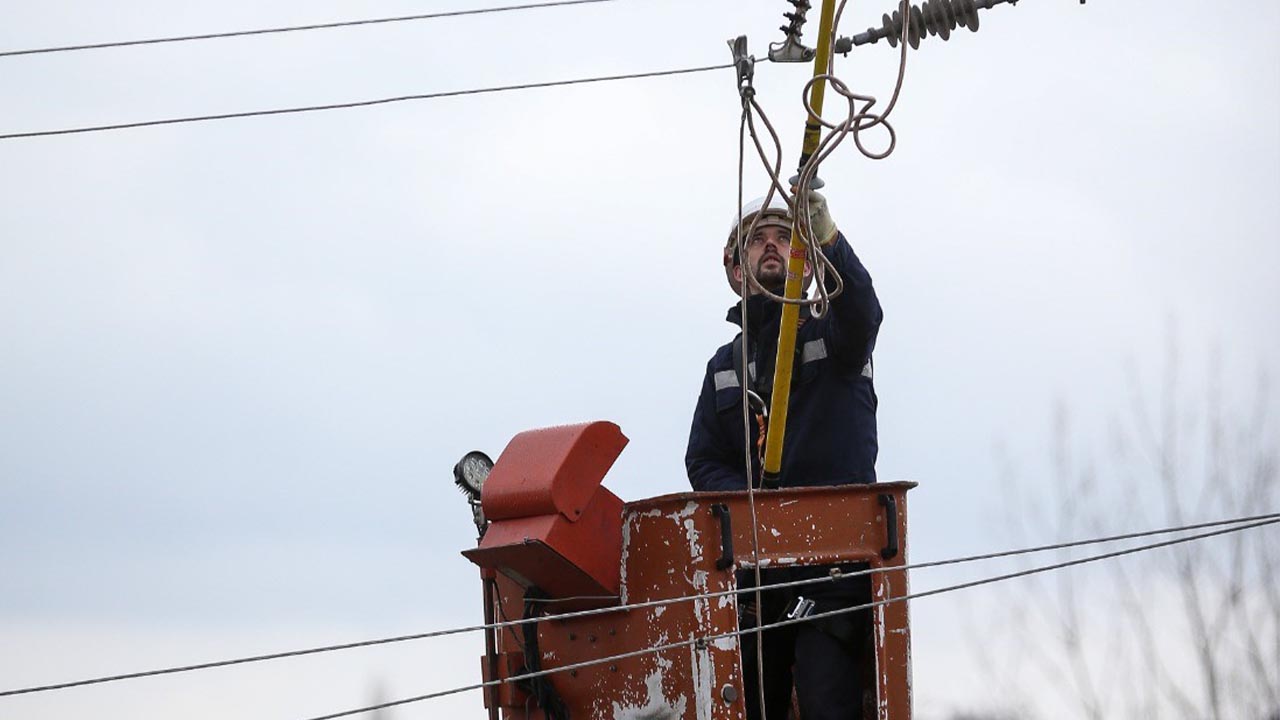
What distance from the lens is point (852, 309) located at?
550 centimetres

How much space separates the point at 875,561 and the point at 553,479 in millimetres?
947

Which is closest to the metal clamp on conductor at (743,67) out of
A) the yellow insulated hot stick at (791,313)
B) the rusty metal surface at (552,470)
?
the yellow insulated hot stick at (791,313)

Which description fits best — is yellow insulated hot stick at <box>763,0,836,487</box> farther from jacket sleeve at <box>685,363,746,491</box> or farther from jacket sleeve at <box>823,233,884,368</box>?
jacket sleeve at <box>685,363,746,491</box>

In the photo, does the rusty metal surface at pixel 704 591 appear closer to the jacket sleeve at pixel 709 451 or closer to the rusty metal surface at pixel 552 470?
the rusty metal surface at pixel 552 470

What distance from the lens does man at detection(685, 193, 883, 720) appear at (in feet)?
17.4

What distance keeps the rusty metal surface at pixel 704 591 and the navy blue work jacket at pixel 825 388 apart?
0.35m

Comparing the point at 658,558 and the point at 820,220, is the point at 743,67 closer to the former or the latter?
the point at 820,220

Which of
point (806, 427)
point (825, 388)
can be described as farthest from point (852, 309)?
point (806, 427)

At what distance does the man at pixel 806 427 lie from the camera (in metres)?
5.29

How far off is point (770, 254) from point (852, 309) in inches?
20.7

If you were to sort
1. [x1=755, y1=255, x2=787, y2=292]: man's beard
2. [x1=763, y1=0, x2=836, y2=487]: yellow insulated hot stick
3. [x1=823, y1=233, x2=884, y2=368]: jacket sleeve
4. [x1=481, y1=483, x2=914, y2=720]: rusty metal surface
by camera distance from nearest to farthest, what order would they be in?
[x1=481, y1=483, x2=914, y2=720]: rusty metal surface
[x1=763, y1=0, x2=836, y2=487]: yellow insulated hot stick
[x1=823, y1=233, x2=884, y2=368]: jacket sleeve
[x1=755, y1=255, x2=787, y2=292]: man's beard

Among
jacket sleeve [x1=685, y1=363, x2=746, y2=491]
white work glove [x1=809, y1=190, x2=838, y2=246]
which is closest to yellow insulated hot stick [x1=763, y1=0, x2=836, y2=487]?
white work glove [x1=809, y1=190, x2=838, y2=246]

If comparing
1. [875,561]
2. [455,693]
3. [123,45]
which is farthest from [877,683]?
[123,45]

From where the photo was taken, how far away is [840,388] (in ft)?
18.7
